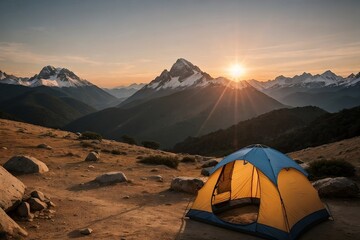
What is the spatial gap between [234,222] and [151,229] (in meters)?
3.43

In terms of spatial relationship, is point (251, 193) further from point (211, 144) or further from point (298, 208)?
point (211, 144)

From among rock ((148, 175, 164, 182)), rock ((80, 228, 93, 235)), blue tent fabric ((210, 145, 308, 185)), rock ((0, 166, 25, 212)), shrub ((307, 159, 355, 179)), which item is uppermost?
blue tent fabric ((210, 145, 308, 185))

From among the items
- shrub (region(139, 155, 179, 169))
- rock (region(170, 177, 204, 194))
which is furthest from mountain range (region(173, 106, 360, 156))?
rock (region(170, 177, 204, 194))

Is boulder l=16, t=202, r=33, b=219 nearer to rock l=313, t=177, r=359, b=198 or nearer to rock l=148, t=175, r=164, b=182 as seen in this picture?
rock l=148, t=175, r=164, b=182

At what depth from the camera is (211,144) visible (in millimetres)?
100438

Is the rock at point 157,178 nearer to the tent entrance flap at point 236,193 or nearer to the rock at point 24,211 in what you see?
the tent entrance flap at point 236,193

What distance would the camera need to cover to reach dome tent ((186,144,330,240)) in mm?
10641

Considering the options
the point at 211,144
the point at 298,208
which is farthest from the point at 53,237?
the point at 211,144

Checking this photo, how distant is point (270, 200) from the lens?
11.1m

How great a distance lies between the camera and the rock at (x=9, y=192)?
10.1 metres

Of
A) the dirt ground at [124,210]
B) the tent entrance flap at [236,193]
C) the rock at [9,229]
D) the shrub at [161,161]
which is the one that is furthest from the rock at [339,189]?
the rock at [9,229]

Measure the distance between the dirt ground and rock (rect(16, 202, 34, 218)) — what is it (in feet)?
1.25

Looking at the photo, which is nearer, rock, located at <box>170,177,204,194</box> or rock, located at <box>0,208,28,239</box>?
rock, located at <box>0,208,28,239</box>

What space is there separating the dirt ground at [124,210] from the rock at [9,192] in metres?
0.82
